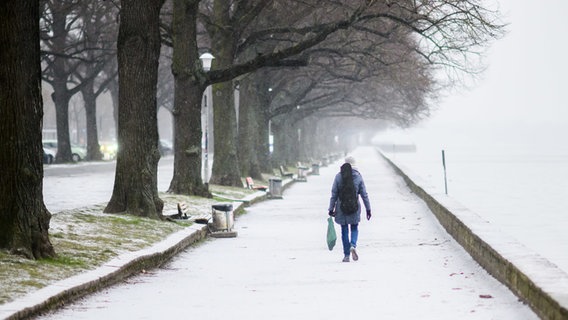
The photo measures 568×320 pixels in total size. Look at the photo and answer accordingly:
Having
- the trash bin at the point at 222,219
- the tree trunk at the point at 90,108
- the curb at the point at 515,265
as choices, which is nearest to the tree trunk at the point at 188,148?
the trash bin at the point at 222,219

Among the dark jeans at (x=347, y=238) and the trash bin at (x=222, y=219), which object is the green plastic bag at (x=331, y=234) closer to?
the dark jeans at (x=347, y=238)

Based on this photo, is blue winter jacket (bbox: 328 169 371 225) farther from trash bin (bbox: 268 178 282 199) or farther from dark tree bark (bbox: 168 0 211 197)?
trash bin (bbox: 268 178 282 199)

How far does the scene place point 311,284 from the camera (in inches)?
582

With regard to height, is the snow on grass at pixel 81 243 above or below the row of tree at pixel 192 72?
below

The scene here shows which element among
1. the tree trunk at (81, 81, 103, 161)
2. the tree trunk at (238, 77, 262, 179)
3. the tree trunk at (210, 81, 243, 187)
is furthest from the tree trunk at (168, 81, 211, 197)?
the tree trunk at (81, 81, 103, 161)

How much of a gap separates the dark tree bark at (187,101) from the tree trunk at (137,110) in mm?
7567

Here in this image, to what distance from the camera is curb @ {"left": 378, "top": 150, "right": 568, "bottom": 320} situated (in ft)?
35.2

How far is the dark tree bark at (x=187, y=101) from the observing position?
32.0 meters

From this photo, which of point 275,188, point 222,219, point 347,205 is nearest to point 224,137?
point 275,188

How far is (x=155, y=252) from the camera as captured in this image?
1755 cm

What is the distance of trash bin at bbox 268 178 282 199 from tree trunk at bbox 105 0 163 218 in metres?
14.8

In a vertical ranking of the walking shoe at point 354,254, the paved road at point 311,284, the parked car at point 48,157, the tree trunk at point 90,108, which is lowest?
the paved road at point 311,284

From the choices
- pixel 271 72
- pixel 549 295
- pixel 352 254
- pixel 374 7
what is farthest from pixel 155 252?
pixel 271 72

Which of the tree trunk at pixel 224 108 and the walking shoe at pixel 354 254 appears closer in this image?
the walking shoe at pixel 354 254
